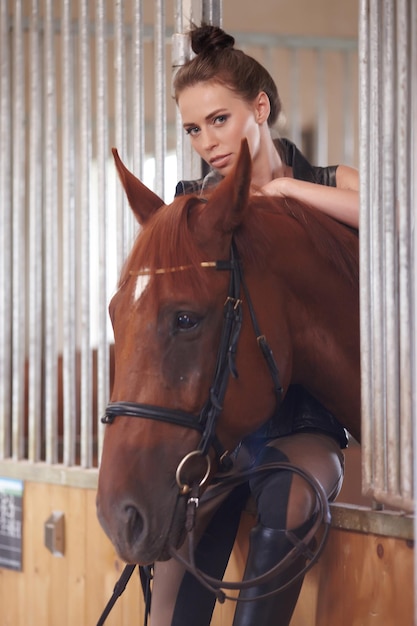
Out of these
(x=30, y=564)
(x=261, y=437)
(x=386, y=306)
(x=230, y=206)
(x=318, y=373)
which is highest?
(x=230, y=206)

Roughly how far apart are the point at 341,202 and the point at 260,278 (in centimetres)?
26

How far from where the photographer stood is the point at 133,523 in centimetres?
113

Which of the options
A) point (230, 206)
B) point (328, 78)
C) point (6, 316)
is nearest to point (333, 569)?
point (230, 206)

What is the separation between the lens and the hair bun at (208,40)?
1.62 meters

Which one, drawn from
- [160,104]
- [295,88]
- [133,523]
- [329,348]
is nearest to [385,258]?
[329,348]

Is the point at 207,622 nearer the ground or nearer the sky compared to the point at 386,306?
nearer the ground

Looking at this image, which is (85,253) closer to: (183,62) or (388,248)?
(183,62)

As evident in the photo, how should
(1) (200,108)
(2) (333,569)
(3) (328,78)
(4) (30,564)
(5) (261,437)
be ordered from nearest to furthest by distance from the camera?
(2) (333,569)
(5) (261,437)
(1) (200,108)
(4) (30,564)
(3) (328,78)

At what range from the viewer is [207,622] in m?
1.36

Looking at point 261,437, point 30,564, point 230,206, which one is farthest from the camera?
point 30,564

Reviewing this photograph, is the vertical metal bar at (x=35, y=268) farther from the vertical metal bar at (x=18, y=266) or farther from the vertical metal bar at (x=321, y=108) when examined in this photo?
the vertical metal bar at (x=321, y=108)

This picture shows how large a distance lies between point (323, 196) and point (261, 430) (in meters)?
0.41

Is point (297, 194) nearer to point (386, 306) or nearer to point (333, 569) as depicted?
point (386, 306)

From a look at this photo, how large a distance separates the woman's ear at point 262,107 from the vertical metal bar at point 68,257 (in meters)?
0.50
